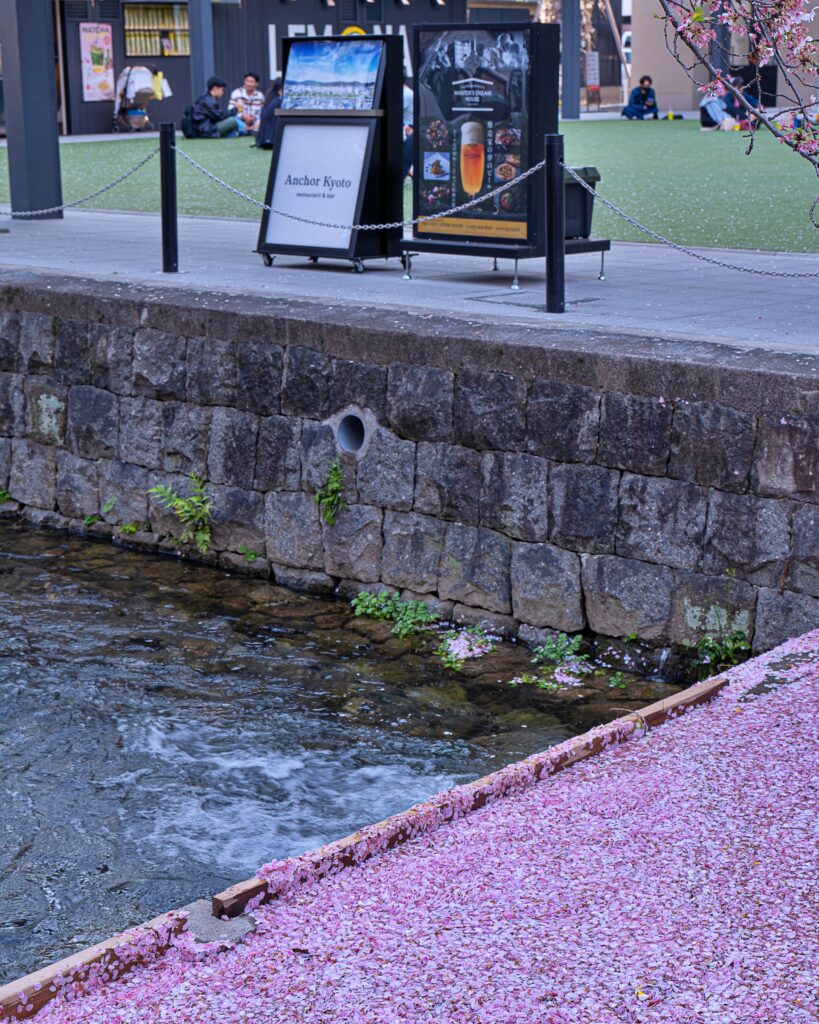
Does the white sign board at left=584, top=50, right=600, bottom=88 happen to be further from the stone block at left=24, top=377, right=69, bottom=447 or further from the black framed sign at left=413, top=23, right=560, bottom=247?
the stone block at left=24, top=377, right=69, bottom=447

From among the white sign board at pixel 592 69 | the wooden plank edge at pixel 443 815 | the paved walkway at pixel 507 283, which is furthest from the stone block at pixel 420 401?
Result: the white sign board at pixel 592 69

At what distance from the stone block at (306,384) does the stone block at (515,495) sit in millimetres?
1046

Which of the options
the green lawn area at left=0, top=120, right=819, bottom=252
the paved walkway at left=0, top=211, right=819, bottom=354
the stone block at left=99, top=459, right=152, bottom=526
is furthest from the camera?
the green lawn area at left=0, top=120, right=819, bottom=252

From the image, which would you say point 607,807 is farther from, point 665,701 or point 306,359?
point 306,359

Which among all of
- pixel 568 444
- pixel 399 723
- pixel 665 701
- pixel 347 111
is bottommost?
pixel 399 723

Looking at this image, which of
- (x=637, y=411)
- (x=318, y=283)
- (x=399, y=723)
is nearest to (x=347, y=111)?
(x=318, y=283)

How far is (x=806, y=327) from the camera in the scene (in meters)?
7.47

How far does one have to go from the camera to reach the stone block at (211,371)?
8.03m

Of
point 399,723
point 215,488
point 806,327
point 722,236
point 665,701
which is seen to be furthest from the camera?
point 722,236

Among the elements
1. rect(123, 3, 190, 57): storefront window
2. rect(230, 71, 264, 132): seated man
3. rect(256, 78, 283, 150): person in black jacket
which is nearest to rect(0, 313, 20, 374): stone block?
rect(256, 78, 283, 150): person in black jacket

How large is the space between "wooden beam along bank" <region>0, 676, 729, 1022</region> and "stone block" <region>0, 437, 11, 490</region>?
5.43 m

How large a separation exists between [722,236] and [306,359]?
5957 millimetres

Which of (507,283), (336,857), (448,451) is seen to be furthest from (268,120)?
(336,857)

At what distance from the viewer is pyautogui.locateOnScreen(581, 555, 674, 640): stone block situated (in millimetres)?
6471
